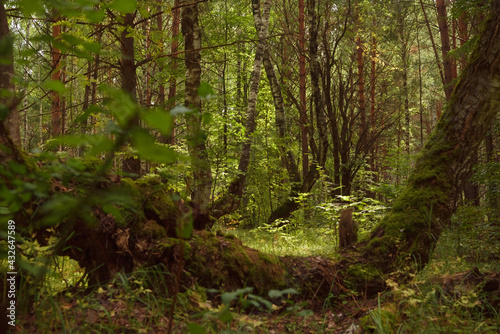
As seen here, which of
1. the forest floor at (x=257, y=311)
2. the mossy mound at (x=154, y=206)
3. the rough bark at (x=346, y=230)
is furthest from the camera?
the rough bark at (x=346, y=230)

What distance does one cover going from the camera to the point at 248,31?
1562 centimetres

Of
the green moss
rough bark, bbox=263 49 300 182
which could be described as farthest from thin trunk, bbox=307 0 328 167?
the green moss

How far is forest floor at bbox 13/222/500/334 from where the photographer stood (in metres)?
2.07

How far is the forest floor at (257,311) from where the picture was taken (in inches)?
81.7

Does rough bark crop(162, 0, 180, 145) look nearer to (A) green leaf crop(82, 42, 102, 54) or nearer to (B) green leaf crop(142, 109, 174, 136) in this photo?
(A) green leaf crop(82, 42, 102, 54)

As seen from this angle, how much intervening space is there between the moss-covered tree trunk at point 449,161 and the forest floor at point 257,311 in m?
0.58

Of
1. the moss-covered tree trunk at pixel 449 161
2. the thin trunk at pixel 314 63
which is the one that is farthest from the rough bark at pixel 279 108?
the moss-covered tree trunk at pixel 449 161

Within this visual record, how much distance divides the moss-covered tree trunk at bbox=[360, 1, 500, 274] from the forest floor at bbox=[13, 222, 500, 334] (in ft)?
1.89

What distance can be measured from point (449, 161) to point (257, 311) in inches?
114

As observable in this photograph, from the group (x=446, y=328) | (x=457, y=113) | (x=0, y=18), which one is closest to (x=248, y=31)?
(x=457, y=113)

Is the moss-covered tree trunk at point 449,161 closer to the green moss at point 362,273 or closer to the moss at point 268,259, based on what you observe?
the green moss at point 362,273

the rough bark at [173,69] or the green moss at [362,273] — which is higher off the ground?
the rough bark at [173,69]

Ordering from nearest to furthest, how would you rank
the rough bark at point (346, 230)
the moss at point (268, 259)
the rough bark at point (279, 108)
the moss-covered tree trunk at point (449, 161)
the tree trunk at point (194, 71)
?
the moss at point (268, 259) → the moss-covered tree trunk at point (449, 161) → the rough bark at point (346, 230) → the tree trunk at point (194, 71) → the rough bark at point (279, 108)

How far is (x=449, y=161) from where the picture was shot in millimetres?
4172
